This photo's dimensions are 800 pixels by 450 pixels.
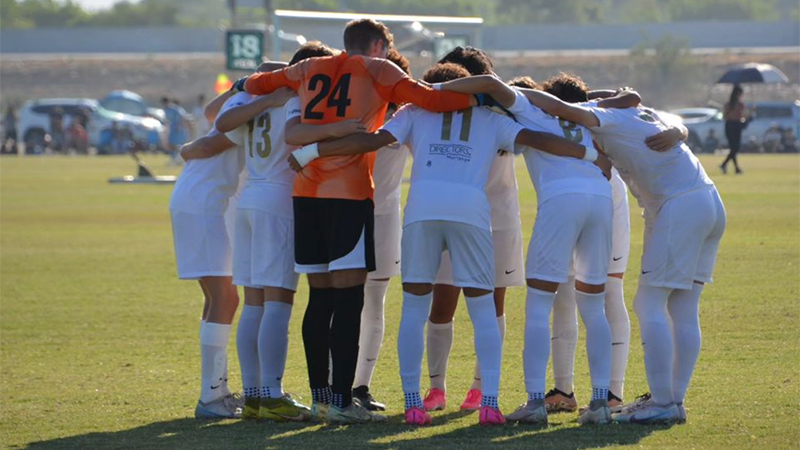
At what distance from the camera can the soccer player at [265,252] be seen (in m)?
7.57

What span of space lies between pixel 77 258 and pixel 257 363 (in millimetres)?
9881

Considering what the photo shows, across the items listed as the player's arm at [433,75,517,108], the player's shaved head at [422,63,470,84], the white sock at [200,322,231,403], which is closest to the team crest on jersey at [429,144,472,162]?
the player's arm at [433,75,517,108]

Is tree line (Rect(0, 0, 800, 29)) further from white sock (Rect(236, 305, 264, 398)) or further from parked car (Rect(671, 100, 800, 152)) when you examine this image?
white sock (Rect(236, 305, 264, 398))

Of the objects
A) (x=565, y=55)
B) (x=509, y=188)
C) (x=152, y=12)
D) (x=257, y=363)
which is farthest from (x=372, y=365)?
(x=152, y=12)

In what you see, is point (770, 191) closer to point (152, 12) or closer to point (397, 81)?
point (397, 81)

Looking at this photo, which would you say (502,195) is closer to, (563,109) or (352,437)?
(563,109)

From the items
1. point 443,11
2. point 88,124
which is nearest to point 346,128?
point 88,124

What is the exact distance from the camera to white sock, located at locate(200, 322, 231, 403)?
7.88 metres

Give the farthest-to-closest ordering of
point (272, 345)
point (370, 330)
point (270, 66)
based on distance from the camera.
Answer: point (370, 330)
point (270, 66)
point (272, 345)

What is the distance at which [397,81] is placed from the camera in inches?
286

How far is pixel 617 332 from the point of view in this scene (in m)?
8.05

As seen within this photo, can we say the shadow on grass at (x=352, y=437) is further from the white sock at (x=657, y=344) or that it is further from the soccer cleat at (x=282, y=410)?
the white sock at (x=657, y=344)

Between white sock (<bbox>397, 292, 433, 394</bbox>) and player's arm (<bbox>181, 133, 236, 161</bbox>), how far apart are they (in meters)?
1.44

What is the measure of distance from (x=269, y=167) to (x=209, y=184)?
515 millimetres
